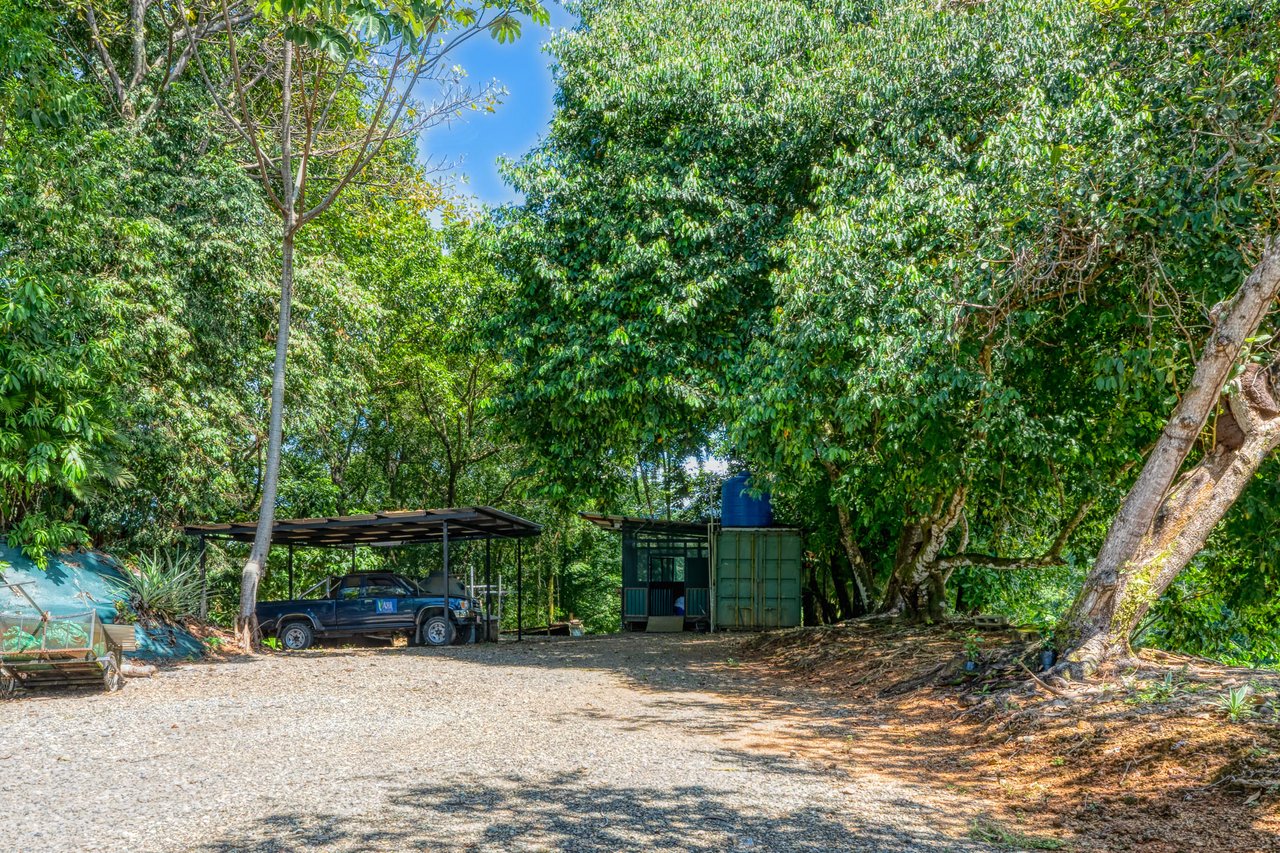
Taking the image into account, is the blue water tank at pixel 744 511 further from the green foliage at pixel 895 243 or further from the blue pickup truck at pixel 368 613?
the blue pickup truck at pixel 368 613

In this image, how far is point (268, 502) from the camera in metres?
14.2

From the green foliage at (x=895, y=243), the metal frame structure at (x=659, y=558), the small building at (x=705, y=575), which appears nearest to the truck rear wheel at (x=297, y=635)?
the small building at (x=705, y=575)

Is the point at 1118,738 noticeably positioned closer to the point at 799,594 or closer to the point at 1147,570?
the point at 1147,570

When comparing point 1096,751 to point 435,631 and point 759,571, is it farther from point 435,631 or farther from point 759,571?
point 759,571

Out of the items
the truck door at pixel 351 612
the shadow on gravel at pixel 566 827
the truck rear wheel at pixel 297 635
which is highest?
the truck door at pixel 351 612

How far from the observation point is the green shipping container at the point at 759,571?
18.8 m

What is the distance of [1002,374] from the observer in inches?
364

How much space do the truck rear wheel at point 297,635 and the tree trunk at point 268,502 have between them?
258 cm

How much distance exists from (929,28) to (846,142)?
169 centimetres

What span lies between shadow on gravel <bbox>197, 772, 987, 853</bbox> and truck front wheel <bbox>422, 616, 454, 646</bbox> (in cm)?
1195

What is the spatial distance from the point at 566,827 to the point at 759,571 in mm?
14833

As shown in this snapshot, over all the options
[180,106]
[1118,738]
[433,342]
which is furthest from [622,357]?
[433,342]

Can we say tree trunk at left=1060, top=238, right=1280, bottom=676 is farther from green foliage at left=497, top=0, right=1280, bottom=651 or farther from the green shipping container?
the green shipping container

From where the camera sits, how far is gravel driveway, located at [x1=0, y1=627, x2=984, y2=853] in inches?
169
